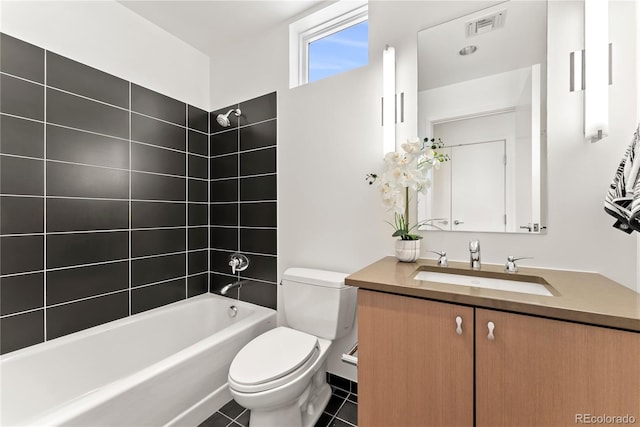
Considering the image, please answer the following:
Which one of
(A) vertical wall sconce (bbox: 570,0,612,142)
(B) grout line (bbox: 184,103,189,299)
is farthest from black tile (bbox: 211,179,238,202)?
(A) vertical wall sconce (bbox: 570,0,612,142)

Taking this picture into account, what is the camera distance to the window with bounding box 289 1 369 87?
5.82 ft

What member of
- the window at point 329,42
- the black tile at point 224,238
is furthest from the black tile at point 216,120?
the black tile at point 224,238

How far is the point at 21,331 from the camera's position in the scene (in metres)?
1.42

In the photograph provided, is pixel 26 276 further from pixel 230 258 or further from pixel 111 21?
pixel 111 21

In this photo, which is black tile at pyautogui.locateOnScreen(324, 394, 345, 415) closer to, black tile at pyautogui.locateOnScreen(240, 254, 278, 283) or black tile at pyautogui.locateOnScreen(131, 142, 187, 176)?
black tile at pyautogui.locateOnScreen(240, 254, 278, 283)

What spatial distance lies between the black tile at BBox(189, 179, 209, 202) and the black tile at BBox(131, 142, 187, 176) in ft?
0.37

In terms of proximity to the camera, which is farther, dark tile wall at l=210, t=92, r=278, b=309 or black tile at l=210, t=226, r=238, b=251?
black tile at l=210, t=226, r=238, b=251

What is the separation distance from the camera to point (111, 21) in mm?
1745

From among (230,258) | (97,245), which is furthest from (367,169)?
(97,245)

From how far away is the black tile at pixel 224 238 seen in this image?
219cm

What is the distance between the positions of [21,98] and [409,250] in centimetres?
208

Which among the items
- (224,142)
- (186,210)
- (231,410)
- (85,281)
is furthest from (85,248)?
(231,410)

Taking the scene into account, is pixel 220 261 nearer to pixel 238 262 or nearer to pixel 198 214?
pixel 238 262

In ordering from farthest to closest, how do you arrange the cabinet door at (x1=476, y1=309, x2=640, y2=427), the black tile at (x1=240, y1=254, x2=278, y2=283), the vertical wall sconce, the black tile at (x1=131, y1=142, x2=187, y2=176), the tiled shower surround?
the black tile at (x1=240, y1=254, x2=278, y2=283), the black tile at (x1=131, y1=142, x2=187, y2=176), the tiled shower surround, the vertical wall sconce, the cabinet door at (x1=476, y1=309, x2=640, y2=427)
